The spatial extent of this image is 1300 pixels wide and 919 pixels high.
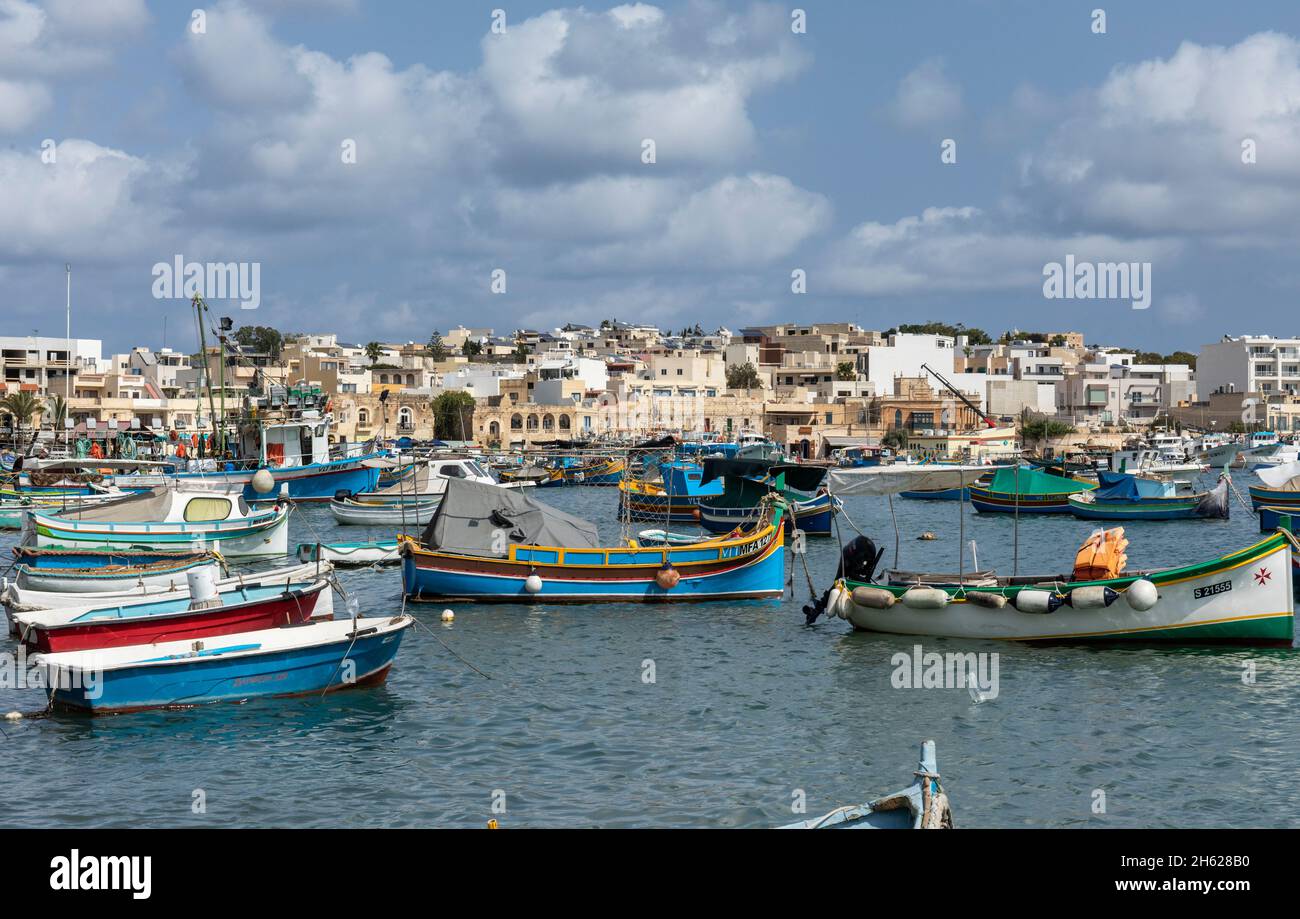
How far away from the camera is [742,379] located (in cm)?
13288

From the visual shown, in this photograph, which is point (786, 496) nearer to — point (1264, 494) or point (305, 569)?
point (1264, 494)

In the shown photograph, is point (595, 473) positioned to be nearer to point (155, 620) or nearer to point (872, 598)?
point (872, 598)

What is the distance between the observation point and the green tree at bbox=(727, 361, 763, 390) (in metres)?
132

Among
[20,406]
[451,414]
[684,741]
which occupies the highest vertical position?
[20,406]

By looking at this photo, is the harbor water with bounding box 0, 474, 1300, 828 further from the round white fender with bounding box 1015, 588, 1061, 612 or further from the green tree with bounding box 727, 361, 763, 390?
the green tree with bounding box 727, 361, 763, 390

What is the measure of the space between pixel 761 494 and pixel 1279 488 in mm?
18974

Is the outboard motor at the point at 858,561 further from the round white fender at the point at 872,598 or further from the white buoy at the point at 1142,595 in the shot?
the white buoy at the point at 1142,595

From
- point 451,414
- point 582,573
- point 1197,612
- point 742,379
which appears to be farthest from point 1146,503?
point 742,379

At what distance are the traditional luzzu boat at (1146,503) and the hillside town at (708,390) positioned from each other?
45.6 m

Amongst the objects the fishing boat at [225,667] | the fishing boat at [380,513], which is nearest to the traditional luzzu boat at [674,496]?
the fishing boat at [380,513]

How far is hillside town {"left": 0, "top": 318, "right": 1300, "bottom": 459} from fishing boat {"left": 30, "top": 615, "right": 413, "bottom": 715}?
6925 cm

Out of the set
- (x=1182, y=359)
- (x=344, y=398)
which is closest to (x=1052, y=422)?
(x=344, y=398)

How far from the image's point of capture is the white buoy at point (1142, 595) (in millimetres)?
20781
